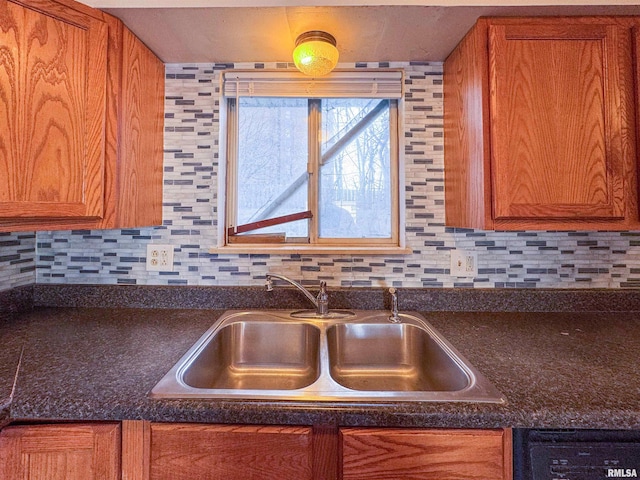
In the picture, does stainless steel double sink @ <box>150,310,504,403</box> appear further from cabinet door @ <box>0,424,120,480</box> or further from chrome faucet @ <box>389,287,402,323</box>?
cabinet door @ <box>0,424,120,480</box>

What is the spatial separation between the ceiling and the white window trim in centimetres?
12

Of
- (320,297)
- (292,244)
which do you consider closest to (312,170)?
(292,244)

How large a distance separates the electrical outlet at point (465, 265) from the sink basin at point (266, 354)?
2.12ft

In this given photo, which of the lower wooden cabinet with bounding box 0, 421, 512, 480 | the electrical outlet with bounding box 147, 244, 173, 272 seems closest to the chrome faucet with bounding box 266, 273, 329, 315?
the electrical outlet with bounding box 147, 244, 173, 272

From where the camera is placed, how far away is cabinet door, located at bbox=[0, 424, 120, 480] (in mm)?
669

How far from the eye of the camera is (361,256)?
54.1 inches

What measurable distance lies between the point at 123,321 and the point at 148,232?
385mm

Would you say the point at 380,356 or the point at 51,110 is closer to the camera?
the point at 51,110

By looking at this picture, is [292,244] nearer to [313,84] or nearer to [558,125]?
[313,84]

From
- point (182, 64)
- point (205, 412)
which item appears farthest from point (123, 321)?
point (182, 64)

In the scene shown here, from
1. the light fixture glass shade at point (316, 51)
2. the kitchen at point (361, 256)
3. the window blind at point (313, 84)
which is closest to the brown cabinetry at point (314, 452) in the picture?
the kitchen at point (361, 256)

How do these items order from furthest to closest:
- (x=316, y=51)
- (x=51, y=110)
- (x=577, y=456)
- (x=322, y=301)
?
(x=322, y=301) → (x=316, y=51) → (x=51, y=110) → (x=577, y=456)

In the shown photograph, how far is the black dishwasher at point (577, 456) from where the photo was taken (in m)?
0.64

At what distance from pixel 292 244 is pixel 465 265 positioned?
74 cm
